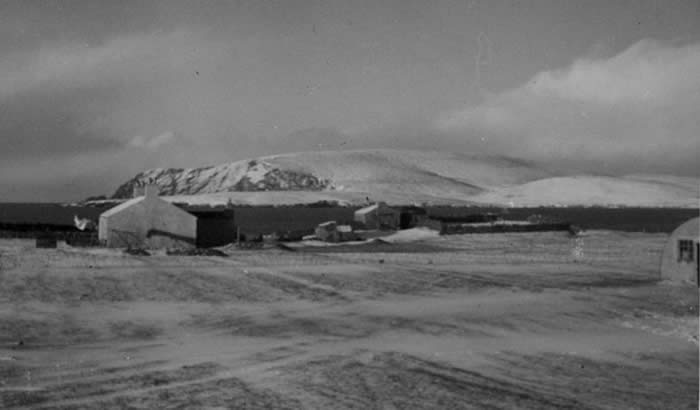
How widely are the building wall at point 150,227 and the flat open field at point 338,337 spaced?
956cm

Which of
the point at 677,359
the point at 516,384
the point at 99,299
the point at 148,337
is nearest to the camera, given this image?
the point at 516,384

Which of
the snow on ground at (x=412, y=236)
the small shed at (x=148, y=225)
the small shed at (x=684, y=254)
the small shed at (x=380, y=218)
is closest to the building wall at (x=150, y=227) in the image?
the small shed at (x=148, y=225)

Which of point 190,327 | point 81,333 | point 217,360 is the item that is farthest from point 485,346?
point 81,333

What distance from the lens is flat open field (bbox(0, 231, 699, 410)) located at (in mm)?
11297

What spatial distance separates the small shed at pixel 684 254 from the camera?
85.7 feet

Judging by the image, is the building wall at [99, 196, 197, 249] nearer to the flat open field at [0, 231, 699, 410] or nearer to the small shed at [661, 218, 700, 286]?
the flat open field at [0, 231, 699, 410]

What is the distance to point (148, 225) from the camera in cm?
4109

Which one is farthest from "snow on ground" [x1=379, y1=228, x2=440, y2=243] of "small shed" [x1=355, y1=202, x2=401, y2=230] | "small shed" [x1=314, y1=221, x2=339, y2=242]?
"small shed" [x1=355, y1=202, x2=401, y2=230]

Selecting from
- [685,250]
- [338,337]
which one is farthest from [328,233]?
[338,337]

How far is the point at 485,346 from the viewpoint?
50.3 ft

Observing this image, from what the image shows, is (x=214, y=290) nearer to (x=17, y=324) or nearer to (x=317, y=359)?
(x=17, y=324)

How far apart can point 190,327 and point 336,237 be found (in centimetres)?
3630

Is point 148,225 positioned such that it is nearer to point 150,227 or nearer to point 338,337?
point 150,227

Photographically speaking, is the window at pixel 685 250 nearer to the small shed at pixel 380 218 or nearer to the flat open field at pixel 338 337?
the flat open field at pixel 338 337
